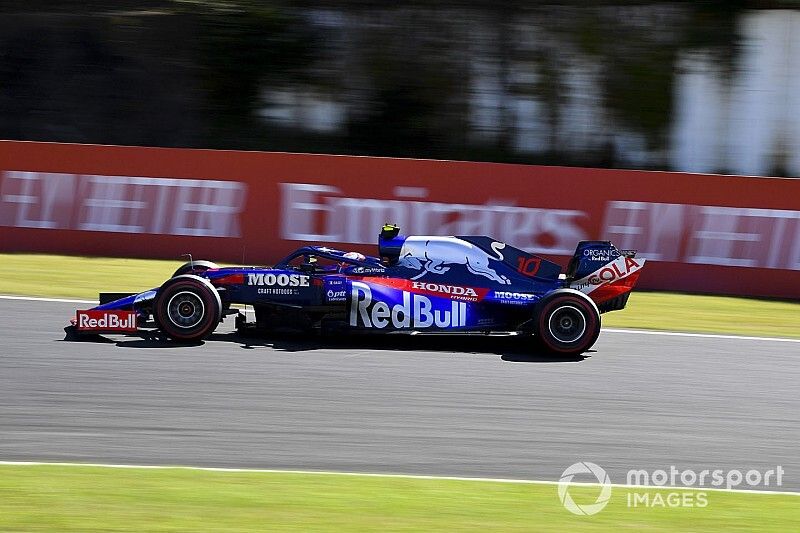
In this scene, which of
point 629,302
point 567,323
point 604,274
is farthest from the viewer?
point 629,302

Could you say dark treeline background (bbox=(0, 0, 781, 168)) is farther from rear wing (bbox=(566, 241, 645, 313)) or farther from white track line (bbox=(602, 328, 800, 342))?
rear wing (bbox=(566, 241, 645, 313))

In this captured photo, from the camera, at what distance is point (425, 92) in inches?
786

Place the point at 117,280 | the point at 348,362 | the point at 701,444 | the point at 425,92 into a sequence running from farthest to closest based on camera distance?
1. the point at 425,92
2. the point at 117,280
3. the point at 348,362
4. the point at 701,444

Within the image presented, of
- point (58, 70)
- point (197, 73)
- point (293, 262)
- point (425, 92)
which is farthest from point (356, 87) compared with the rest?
point (293, 262)

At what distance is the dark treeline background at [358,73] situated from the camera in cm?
1922

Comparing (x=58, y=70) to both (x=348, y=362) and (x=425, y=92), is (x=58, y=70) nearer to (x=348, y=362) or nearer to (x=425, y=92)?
(x=425, y=92)

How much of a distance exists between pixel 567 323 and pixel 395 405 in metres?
2.32

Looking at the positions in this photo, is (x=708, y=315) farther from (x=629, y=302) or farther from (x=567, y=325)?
(x=567, y=325)

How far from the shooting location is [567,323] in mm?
8977

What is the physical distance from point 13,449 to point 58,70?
1660 centimetres

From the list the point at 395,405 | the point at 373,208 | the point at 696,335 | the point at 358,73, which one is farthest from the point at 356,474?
the point at 358,73

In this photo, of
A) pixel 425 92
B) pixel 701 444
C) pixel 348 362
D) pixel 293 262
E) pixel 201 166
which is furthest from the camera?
pixel 425 92

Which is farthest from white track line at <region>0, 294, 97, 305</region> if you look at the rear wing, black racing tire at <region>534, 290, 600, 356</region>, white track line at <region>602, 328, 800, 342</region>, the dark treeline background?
the dark treeline background

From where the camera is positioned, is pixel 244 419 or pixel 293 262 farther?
pixel 293 262
